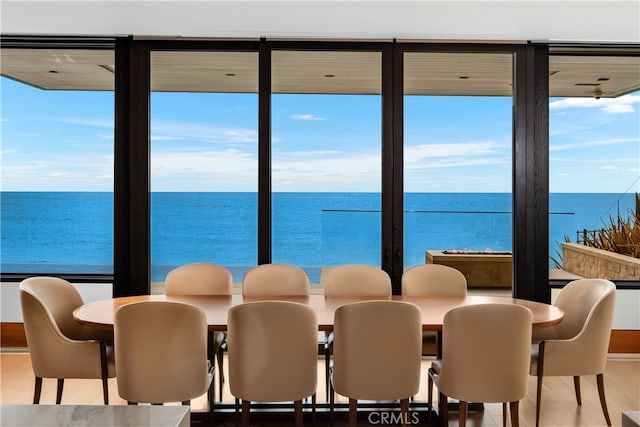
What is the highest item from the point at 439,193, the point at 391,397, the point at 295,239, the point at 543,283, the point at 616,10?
the point at 616,10

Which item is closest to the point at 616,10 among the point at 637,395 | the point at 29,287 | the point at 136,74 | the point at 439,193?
the point at 439,193

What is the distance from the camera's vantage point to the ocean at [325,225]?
4652 mm

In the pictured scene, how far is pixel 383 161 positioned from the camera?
4.54 metres

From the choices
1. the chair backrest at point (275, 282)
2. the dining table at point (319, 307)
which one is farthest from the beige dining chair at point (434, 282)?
the chair backrest at point (275, 282)

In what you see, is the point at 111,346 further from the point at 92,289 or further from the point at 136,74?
the point at 136,74

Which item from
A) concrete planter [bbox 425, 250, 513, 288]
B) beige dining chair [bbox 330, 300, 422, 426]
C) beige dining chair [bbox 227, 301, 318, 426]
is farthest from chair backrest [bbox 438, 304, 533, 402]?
concrete planter [bbox 425, 250, 513, 288]

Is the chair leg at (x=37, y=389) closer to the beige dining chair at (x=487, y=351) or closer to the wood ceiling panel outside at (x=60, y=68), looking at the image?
the beige dining chair at (x=487, y=351)

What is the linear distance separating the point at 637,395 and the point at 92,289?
4.27 m

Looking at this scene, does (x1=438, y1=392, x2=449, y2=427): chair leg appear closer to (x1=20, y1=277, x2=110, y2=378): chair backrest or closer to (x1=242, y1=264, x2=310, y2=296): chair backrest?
(x1=242, y1=264, x2=310, y2=296): chair backrest

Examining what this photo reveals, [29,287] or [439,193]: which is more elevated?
[439,193]

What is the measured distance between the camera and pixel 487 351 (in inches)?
104

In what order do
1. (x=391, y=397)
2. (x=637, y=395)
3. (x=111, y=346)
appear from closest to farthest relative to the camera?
(x=391, y=397)
(x=111, y=346)
(x=637, y=395)

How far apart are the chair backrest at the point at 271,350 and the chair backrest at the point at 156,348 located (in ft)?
0.69

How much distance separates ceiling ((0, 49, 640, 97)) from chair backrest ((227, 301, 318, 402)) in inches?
99.7
